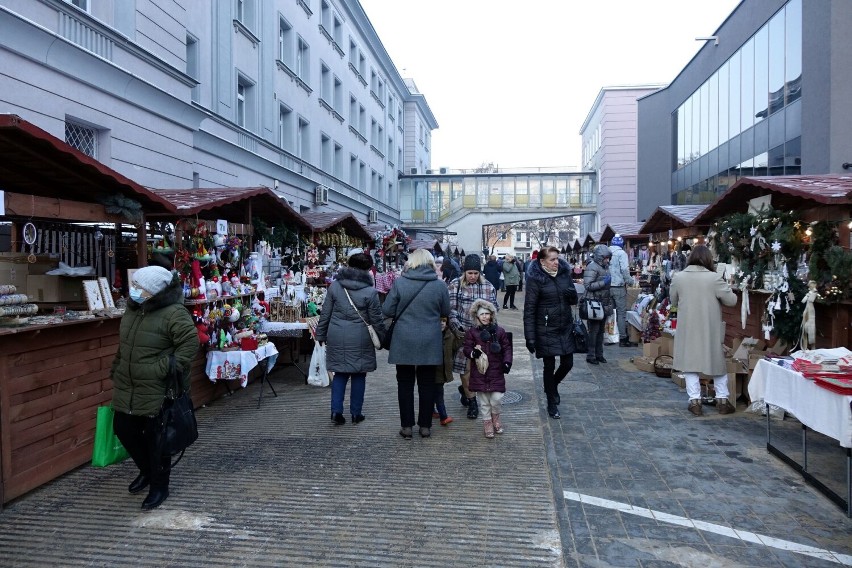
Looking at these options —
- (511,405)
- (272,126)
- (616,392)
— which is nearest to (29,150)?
(511,405)

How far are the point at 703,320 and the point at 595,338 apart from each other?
3.44 metres

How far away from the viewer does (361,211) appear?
30641 millimetres

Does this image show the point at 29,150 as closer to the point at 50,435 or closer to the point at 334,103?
the point at 50,435

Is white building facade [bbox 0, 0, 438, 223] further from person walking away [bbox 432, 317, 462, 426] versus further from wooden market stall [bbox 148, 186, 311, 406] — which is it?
person walking away [bbox 432, 317, 462, 426]

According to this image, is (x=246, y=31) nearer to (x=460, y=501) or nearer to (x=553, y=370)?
(x=553, y=370)

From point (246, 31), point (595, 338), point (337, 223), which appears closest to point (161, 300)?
point (595, 338)

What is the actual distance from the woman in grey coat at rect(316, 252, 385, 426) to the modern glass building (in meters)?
11.5

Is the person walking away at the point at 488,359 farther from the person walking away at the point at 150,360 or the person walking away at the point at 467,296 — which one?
the person walking away at the point at 150,360

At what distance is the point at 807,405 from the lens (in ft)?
14.8

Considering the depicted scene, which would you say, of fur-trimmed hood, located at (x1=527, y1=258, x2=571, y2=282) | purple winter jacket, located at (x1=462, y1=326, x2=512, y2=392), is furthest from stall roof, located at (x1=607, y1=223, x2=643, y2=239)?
purple winter jacket, located at (x1=462, y1=326, x2=512, y2=392)

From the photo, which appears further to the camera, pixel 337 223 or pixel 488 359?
pixel 337 223

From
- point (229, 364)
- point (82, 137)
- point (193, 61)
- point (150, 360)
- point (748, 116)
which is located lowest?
point (229, 364)

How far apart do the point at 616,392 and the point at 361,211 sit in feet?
78.8

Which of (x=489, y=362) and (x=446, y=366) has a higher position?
(x=489, y=362)
